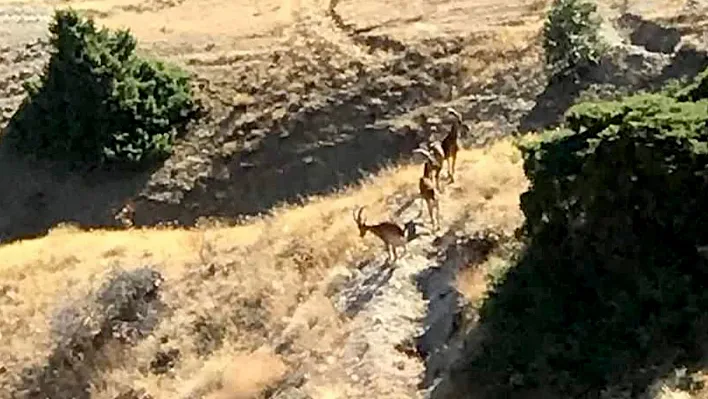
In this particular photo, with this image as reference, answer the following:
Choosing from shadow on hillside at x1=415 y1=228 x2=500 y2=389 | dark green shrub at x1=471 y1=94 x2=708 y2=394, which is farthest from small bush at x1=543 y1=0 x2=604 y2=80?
dark green shrub at x1=471 y1=94 x2=708 y2=394

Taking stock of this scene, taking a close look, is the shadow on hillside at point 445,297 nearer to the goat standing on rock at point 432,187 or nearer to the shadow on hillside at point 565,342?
the shadow on hillside at point 565,342

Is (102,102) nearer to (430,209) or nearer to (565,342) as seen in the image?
(430,209)

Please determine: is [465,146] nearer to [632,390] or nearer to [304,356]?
[304,356]

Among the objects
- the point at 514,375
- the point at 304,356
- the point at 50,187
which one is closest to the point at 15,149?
the point at 50,187

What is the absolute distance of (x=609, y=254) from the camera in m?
18.2

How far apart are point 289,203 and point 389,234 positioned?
27.9 feet

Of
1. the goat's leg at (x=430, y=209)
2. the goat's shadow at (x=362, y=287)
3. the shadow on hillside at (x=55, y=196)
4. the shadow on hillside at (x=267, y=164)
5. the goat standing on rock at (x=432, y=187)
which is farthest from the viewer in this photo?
the shadow on hillside at (x=55, y=196)

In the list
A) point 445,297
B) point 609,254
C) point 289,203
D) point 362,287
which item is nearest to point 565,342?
point 609,254

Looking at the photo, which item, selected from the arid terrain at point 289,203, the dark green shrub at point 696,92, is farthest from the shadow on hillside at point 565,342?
the dark green shrub at point 696,92

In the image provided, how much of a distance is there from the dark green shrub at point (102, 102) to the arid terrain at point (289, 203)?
541mm

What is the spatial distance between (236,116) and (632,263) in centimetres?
1624

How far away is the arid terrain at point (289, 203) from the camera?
21.0 meters

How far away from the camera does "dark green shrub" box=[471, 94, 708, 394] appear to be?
17.2m

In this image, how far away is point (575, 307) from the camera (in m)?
18.1
